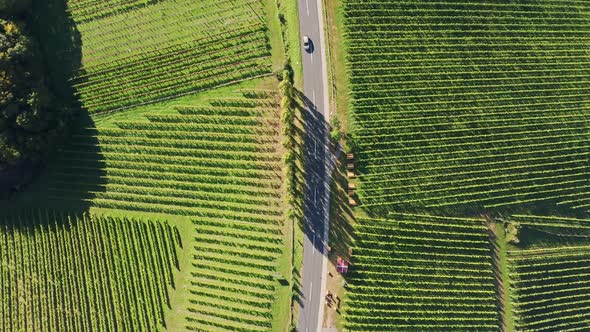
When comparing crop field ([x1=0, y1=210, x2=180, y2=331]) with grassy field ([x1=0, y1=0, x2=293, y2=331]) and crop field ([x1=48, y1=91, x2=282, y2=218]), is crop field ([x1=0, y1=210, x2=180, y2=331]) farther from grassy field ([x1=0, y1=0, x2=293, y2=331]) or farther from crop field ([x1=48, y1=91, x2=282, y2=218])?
crop field ([x1=48, y1=91, x2=282, y2=218])

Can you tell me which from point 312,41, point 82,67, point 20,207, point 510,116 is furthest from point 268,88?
point 20,207

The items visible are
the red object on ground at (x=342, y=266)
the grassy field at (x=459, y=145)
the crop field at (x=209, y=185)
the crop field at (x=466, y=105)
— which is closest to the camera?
the red object on ground at (x=342, y=266)

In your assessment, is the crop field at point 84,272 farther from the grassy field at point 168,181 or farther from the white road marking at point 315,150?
the white road marking at point 315,150

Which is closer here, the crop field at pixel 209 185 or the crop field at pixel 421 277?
the crop field at pixel 421 277

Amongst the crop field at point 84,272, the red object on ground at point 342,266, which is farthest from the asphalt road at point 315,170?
the crop field at point 84,272

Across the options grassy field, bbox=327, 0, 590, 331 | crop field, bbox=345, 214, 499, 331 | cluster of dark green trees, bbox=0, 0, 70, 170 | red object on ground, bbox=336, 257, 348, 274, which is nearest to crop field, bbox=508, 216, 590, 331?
grassy field, bbox=327, 0, 590, 331

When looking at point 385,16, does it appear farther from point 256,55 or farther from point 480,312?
point 480,312

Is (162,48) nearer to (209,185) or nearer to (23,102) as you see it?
(23,102)

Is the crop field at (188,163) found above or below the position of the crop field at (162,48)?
below
